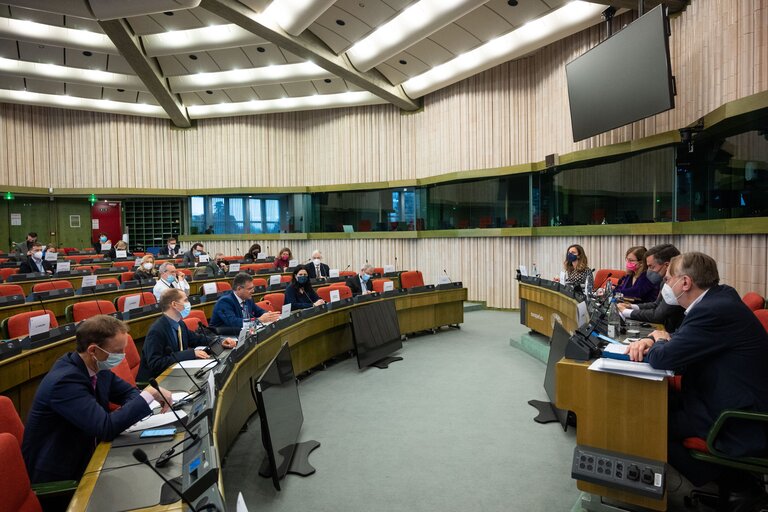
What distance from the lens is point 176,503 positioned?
1527mm

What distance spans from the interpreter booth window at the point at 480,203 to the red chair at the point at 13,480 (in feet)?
30.4

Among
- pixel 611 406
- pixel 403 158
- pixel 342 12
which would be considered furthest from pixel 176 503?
pixel 403 158

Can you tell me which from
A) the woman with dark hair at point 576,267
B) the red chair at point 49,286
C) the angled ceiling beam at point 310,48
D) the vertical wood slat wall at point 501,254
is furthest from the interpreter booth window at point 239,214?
the woman with dark hair at point 576,267

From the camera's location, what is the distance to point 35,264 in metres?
8.96

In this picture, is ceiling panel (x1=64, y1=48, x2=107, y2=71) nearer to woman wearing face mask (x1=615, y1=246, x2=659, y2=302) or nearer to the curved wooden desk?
the curved wooden desk

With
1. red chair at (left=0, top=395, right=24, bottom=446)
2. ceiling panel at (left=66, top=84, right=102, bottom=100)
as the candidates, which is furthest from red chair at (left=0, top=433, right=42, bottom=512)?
ceiling panel at (left=66, top=84, right=102, bottom=100)

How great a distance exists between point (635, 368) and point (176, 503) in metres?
2.22

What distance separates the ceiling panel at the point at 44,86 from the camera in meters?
11.7

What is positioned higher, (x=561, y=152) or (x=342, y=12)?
(x=342, y=12)

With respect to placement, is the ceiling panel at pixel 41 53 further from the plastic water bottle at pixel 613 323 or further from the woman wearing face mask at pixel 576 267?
the plastic water bottle at pixel 613 323

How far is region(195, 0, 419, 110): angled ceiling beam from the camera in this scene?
7539mm

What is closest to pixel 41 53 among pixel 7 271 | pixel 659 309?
pixel 7 271

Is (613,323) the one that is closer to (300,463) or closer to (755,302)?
(755,302)

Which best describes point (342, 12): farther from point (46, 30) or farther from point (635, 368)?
point (635, 368)
